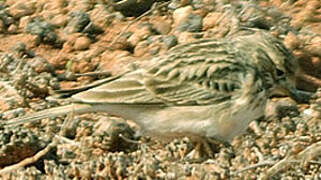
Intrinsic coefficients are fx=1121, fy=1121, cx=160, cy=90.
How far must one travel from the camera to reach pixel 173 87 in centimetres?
607

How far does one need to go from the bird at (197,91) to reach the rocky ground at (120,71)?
0.54ft

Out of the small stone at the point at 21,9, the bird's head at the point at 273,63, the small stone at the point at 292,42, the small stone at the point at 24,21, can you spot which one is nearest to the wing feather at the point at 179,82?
the bird's head at the point at 273,63

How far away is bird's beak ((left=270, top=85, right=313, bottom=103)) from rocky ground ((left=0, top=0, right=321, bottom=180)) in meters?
0.06

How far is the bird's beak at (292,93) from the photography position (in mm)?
6279

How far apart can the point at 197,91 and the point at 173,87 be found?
13 cm

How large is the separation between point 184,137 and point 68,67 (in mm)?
1685

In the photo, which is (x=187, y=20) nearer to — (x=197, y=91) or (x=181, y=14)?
(x=181, y=14)

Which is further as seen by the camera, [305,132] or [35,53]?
[35,53]

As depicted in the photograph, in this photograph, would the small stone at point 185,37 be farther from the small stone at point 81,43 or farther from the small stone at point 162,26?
the small stone at point 81,43

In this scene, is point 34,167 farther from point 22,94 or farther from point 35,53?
point 35,53

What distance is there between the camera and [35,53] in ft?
25.0

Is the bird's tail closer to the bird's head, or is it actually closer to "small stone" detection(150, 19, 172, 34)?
the bird's head

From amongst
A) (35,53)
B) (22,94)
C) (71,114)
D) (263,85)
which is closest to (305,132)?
(263,85)

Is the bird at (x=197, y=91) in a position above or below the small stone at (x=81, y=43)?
above
